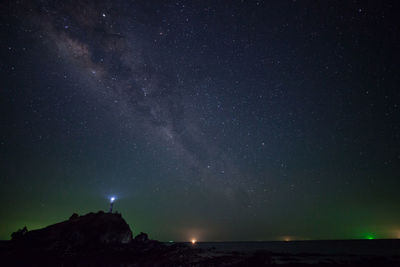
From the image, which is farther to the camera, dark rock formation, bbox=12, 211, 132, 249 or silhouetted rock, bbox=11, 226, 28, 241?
silhouetted rock, bbox=11, 226, 28, 241

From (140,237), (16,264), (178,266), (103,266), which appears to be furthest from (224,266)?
(140,237)

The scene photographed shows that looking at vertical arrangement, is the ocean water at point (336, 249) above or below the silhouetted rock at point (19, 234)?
below

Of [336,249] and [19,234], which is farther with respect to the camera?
[336,249]

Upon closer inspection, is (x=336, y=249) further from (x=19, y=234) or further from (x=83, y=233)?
(x=19, y=234)

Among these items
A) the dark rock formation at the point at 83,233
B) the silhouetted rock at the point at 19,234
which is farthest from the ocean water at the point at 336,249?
the silhouetted rock at the point at 19,234

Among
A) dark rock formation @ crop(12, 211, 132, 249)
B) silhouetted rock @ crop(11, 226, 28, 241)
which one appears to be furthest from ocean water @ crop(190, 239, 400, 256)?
silhouetted rock @ crop(11, 226, 28, 241)

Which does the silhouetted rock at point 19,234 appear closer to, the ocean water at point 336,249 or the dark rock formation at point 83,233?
the dark rock formation at point 83,233

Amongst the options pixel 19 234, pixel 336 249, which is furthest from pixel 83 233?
pixel 336 249

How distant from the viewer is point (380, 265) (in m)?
29.1

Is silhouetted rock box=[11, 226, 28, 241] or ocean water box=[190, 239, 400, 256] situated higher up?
silhouetted rock box=[11, 226, 28, 241]

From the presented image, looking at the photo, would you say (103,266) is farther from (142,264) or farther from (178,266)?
(178,266)

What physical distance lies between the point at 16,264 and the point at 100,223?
3411 centimetres

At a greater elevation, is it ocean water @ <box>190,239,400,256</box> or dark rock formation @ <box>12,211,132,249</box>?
dark rock formation @ <box>12,211,132,249</box>

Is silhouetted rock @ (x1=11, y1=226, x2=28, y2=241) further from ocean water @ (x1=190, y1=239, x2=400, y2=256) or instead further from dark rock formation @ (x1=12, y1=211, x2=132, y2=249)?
ocean water @ (x1=190, y1=239, x2=400, y2=256)
